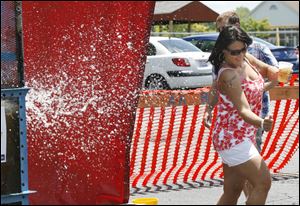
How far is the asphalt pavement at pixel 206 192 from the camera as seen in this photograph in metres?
6.64

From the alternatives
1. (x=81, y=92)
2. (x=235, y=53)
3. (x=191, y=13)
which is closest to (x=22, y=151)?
(x=81, y=92)

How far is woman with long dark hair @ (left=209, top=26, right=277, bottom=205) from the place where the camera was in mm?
4844

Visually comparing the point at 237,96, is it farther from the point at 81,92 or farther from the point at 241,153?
the point at 81,92

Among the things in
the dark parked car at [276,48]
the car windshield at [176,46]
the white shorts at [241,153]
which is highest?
the white shorts at [241,153]

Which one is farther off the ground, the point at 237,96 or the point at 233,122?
the point at 237,96

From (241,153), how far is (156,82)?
484 inches

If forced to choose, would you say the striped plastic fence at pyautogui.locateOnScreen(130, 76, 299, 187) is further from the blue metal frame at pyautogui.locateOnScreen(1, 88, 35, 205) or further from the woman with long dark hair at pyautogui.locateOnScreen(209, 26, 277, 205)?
the blue metal frame at pyautogui.locateOnScreen(1, 88, 35, 205)

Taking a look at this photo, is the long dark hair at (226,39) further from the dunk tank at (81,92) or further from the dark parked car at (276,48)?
the dark parked car at (276,48)

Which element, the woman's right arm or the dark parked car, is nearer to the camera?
the woman's right arm

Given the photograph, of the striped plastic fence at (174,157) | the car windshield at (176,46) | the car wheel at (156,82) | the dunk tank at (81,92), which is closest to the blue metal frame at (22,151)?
the dunk tank at (81,92)

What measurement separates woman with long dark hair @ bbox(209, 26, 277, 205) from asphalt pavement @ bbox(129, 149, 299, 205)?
1423 millimetres

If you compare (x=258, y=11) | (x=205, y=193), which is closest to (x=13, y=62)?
(x=205, y=193)

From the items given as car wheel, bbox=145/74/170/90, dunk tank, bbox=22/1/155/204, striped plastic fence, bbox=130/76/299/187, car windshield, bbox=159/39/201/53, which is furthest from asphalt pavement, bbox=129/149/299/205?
car windshield, bbox=159/39/201/53

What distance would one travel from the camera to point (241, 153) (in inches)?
193
